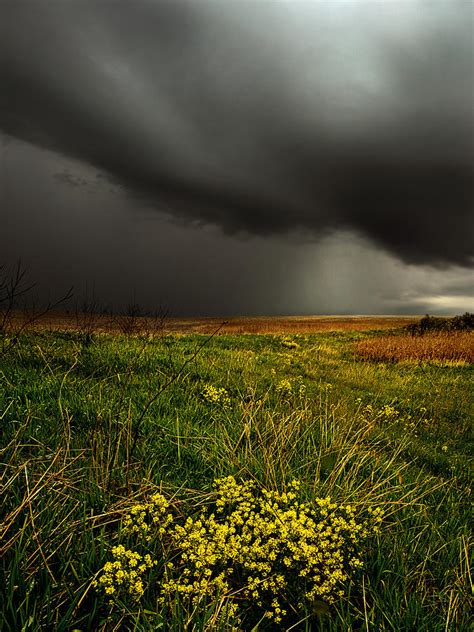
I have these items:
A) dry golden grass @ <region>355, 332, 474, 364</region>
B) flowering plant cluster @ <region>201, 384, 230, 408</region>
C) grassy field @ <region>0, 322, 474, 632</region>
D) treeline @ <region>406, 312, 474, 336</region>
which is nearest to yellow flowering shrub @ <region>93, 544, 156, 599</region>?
grassy field @ <region>0, 322, 474, 632</region>

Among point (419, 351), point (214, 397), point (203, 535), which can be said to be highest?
point (214, 397)

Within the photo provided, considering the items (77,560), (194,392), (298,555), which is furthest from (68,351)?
(298,555)

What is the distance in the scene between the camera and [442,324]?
34.5 m

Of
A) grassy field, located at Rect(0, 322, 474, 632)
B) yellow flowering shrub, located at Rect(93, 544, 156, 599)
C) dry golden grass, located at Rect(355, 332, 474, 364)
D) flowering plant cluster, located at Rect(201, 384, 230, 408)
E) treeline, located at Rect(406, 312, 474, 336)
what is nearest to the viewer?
yellow flowering shrub, located at Rect(93, 544, 156, 599)

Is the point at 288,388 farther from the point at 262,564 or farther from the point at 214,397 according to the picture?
the point at 262,564

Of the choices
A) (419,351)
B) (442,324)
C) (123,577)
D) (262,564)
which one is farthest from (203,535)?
Answer: (442,324)

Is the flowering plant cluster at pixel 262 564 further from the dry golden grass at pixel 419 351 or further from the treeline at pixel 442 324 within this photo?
the treeline at pixel 442 324

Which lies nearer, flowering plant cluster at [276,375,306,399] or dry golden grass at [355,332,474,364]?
flowering plant cluster at [276,375,306,399]

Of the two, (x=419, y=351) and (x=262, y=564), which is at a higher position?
(x=262, y=564)

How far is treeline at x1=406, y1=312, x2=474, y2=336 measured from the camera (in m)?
32.8

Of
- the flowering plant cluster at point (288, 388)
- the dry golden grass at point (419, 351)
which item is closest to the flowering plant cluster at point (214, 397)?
the flowering plant cluster at point (288, 388)

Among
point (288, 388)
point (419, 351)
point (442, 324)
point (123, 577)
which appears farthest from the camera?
point (442, 324)

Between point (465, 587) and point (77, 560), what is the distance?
7.66 feet

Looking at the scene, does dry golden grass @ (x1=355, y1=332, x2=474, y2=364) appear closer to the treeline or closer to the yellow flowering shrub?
the treeline
